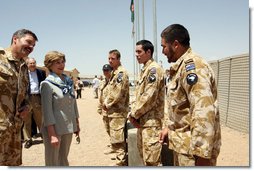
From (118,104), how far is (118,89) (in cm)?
25

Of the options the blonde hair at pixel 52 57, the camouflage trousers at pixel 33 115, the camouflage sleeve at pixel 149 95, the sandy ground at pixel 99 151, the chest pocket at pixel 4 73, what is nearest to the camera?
the chest pocket at pixel 4 73

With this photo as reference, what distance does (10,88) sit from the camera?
108 inches

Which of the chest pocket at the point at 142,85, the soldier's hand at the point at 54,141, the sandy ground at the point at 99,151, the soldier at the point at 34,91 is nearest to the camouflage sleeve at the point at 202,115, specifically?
the chest pocket at the point at 142,85

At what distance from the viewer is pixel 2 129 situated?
8.82 feet

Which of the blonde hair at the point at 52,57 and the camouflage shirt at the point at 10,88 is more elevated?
the blonde hair at the point at 52,57

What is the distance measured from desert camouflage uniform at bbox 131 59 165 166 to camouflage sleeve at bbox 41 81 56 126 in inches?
36.2

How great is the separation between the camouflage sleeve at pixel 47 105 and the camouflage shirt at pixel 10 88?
20 cm

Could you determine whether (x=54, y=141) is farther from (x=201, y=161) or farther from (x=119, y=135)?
(x=119, y=135)

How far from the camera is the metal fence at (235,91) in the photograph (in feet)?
22.4

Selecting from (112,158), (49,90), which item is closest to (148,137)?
(49,90)

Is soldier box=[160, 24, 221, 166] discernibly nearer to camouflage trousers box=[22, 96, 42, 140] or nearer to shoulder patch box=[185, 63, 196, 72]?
shoulder patch box=[185, 63, 196, 72]

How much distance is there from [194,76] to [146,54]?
5.10 feet

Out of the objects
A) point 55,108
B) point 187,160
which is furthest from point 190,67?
point 55,108

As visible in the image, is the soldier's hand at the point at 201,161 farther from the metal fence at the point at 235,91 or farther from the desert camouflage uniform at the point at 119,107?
the metal fence at the point at 235,91
